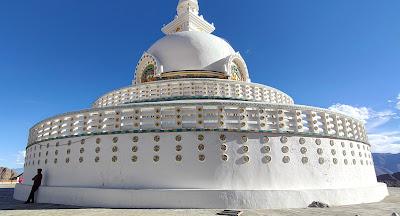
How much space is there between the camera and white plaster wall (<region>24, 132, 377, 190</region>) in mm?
9141

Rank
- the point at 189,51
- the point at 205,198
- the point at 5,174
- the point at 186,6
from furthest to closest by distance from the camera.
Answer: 1. the point at 5,174
2. the point at 186,6
3. the point at 189,51
4. the point at 205,198

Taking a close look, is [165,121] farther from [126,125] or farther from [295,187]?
[295,187]

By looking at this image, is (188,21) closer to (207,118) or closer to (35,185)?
(207,118)

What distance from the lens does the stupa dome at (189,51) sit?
18312mm

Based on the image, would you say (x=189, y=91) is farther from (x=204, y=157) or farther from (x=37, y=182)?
(x=37, y=182)

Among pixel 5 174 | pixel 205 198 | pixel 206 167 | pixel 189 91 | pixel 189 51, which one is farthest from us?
pixel 5 174

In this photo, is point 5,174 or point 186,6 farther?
point 5,174

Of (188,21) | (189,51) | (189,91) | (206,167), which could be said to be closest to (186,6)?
(188,21)

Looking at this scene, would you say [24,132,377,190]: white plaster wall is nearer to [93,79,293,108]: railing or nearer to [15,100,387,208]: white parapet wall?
[15,100,387,208]: white parapet wall

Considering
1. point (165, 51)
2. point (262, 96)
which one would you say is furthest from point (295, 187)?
point (165, 51)

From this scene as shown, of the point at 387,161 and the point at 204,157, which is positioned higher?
the point at 387,161

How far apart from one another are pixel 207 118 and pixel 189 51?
9.80 meters

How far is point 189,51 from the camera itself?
1872cm

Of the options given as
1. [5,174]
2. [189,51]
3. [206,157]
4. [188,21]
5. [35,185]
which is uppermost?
[188,21]
